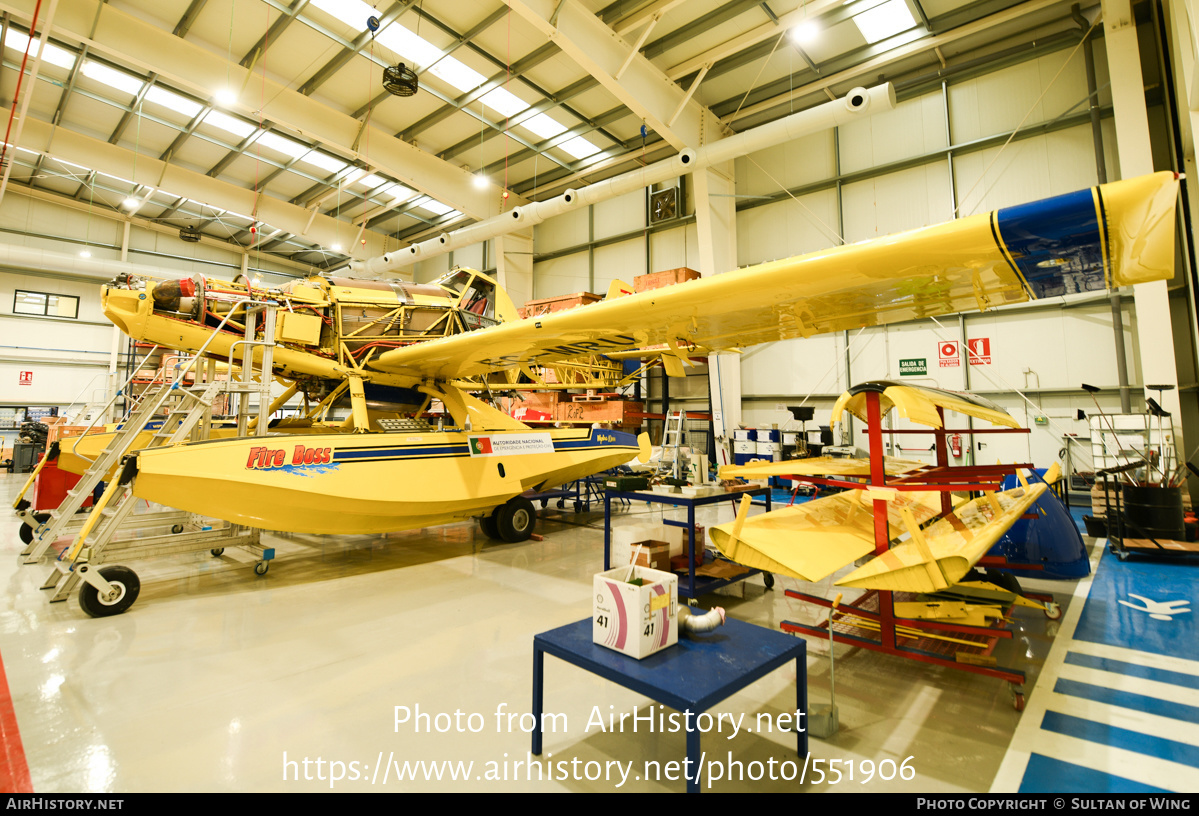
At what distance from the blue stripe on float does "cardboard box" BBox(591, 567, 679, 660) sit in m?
2.32

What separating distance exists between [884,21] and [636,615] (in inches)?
482

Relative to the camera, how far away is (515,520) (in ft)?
21.6

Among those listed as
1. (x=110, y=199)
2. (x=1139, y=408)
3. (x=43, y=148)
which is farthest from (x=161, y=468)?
(x=110, y=199)

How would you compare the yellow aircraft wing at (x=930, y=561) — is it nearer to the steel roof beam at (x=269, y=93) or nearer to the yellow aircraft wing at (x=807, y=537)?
the yellow aircraft wing at (x=807, y=537)

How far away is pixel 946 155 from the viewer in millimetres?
10617

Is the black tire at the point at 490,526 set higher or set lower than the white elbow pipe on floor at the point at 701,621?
lower

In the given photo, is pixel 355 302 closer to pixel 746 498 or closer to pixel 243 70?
pixel 746 498

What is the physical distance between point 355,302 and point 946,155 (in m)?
12.1

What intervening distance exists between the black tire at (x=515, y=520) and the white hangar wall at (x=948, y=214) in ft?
26.8

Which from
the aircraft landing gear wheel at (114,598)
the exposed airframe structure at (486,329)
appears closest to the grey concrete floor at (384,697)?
the aircraft landing gear wheel at (114,598)

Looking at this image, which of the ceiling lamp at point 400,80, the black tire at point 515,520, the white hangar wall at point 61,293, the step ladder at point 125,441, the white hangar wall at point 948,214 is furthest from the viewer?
the white hangar wall at point 61,293

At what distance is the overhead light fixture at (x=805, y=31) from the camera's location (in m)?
8.90

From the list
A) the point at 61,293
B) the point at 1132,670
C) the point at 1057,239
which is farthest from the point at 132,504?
the point at 61,293

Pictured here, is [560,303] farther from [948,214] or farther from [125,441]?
[125,441]
